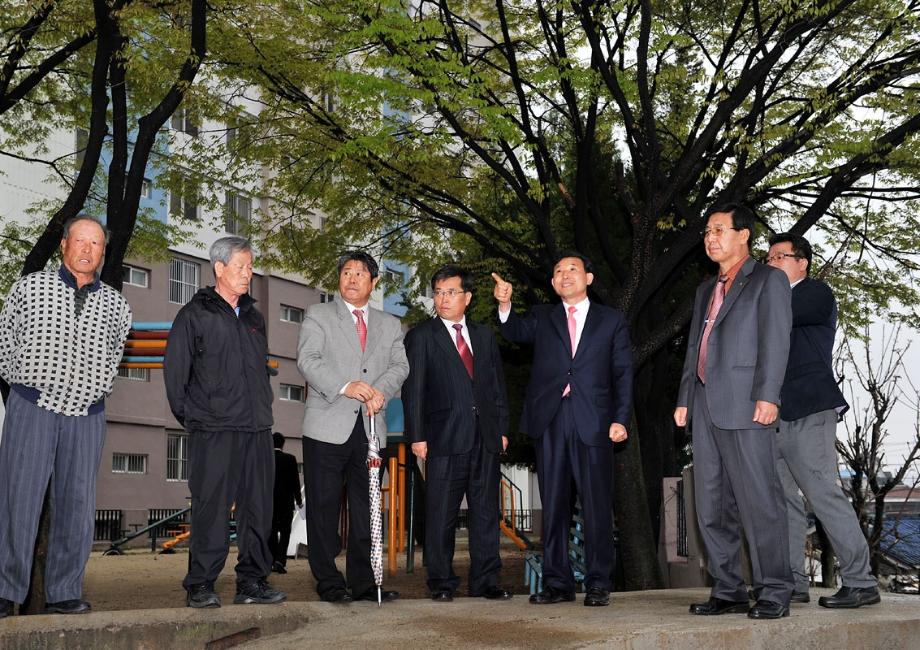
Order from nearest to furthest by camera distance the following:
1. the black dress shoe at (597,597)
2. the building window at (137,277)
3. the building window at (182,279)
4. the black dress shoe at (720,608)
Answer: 1. the black dress shoe at (720,608)
2. the black dress shoe at (597,597)
3. the building window at (137,277)
4. the building window at (182,279)

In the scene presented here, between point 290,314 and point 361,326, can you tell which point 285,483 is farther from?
point 290,314

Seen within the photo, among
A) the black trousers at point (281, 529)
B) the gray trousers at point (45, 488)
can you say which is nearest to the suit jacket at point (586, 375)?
the gray trousers at point (45, 488)

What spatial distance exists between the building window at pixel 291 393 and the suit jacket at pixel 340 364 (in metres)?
34.5

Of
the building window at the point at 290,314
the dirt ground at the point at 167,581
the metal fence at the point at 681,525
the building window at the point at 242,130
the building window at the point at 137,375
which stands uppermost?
the building window at the point at 290,314

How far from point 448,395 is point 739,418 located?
6.71 feet

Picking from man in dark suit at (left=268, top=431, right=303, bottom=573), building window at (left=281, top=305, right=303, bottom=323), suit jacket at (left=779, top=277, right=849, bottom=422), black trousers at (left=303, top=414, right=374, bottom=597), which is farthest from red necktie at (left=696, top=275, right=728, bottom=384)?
building window at (left=281, top=305, right=303, bottom=323)

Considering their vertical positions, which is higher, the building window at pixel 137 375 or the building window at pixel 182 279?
the building window at pixel 182 279

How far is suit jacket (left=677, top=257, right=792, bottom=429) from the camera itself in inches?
231

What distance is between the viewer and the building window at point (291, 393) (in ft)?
135

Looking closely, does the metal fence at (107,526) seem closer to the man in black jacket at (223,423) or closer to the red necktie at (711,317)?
the man in black jacket at (223,423)

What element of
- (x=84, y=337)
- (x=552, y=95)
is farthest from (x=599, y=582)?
(x=552, y=95)

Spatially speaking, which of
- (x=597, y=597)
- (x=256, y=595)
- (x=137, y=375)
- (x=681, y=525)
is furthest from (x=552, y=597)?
(x=137, y=375)

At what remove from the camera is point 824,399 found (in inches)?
250

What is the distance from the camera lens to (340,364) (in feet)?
22.6
